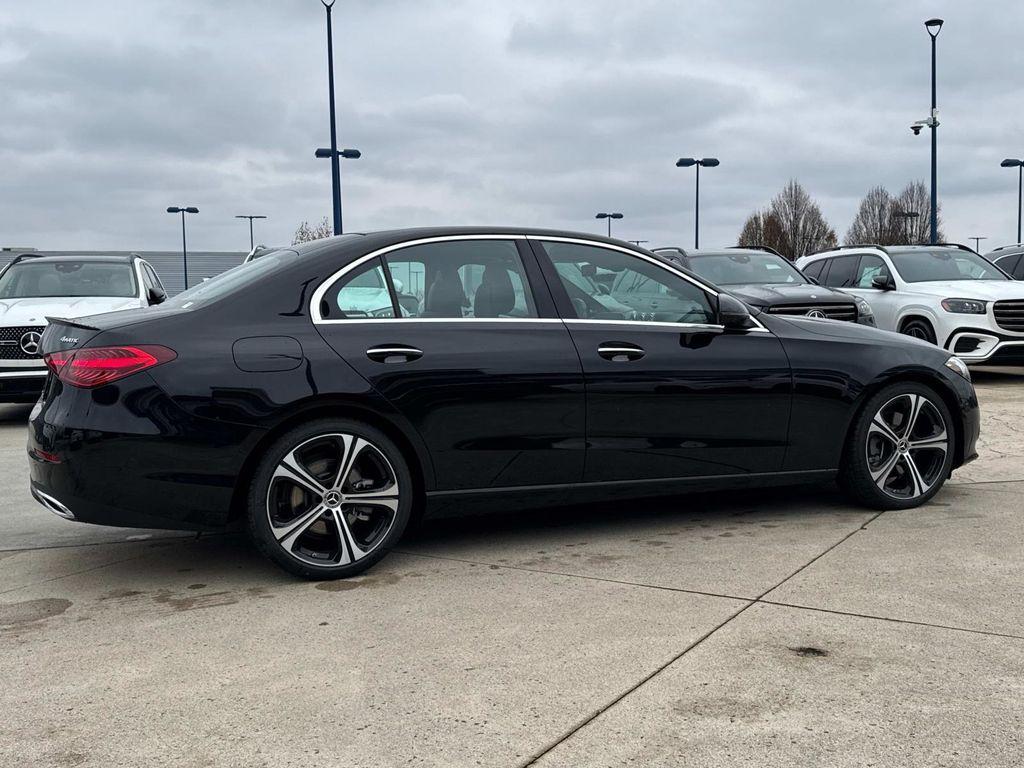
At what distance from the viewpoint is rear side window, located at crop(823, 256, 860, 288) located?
50.4 feet

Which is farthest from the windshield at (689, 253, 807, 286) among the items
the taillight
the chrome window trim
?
the taillight

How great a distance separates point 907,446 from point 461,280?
2.63 meters

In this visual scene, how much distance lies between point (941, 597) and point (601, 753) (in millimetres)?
1982

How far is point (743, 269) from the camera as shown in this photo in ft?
46.1

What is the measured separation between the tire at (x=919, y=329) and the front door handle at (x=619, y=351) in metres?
9.31

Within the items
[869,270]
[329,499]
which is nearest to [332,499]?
[329,499]

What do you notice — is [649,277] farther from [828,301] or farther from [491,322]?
[828,301]

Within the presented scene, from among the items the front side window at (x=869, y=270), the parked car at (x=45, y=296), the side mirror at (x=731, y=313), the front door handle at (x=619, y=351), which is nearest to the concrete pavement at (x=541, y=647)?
the front door handle at (x=619, y=351)

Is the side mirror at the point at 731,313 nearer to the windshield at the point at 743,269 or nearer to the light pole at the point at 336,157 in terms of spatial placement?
the windshield at the point at 743,269

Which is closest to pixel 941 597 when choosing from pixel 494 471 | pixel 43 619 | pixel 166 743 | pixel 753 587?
pixel 753 587

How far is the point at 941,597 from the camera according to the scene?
14.2 feet

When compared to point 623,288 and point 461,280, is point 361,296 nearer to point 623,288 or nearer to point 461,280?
point 461,280

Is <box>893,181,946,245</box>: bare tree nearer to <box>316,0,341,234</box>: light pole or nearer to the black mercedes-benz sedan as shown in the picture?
<box>316,0,341,234</box>: light pole

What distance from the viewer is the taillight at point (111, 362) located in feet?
14.7
